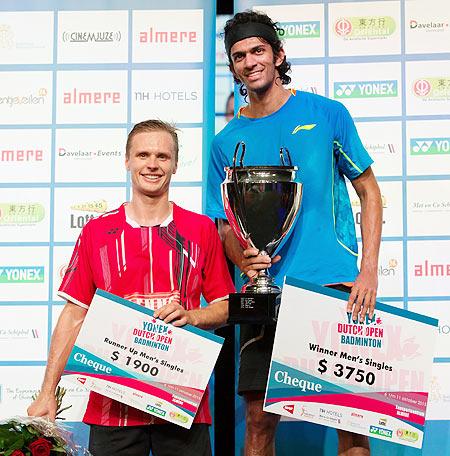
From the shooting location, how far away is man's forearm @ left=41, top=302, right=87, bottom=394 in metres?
2.12

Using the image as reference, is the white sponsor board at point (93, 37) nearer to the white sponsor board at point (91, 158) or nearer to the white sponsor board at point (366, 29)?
the white sponsor board at point (91, 158)

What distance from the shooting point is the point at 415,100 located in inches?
121

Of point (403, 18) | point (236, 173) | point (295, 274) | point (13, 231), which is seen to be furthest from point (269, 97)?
point (13, 231)

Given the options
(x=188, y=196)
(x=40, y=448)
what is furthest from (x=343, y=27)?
(x=40, y=448)

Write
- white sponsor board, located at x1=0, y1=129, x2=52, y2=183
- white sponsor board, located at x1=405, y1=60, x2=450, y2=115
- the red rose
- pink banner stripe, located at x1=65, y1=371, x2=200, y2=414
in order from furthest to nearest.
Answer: white sponsor board, located at x1=0, y1=129, x2=52, y2=183
white sponsor board, located at x1=405, y1=60, x2=450, y2=115
pink banner stripe, located at x1=65, y1=371, x2=200, y2=414
the red rose

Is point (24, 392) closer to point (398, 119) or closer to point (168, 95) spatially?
point (168, 95)

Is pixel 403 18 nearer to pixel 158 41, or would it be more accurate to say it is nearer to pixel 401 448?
pixel 158 41

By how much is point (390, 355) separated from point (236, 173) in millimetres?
682

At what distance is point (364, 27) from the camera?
10.2 ft

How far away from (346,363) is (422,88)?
4.75 feet

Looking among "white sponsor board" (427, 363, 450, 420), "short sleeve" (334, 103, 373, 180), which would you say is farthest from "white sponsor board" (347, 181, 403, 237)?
"short sleeve" (334, 103, 373, 180)


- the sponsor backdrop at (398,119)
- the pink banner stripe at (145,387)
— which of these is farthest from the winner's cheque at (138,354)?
the sponsor backdrop at (398,119)

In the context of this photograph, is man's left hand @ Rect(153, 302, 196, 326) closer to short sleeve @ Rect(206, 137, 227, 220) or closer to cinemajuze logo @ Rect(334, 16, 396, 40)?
short sleeve @ Rect(206, 137, 227, 220)

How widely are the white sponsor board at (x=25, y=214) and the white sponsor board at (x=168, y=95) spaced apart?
1.77 feet
